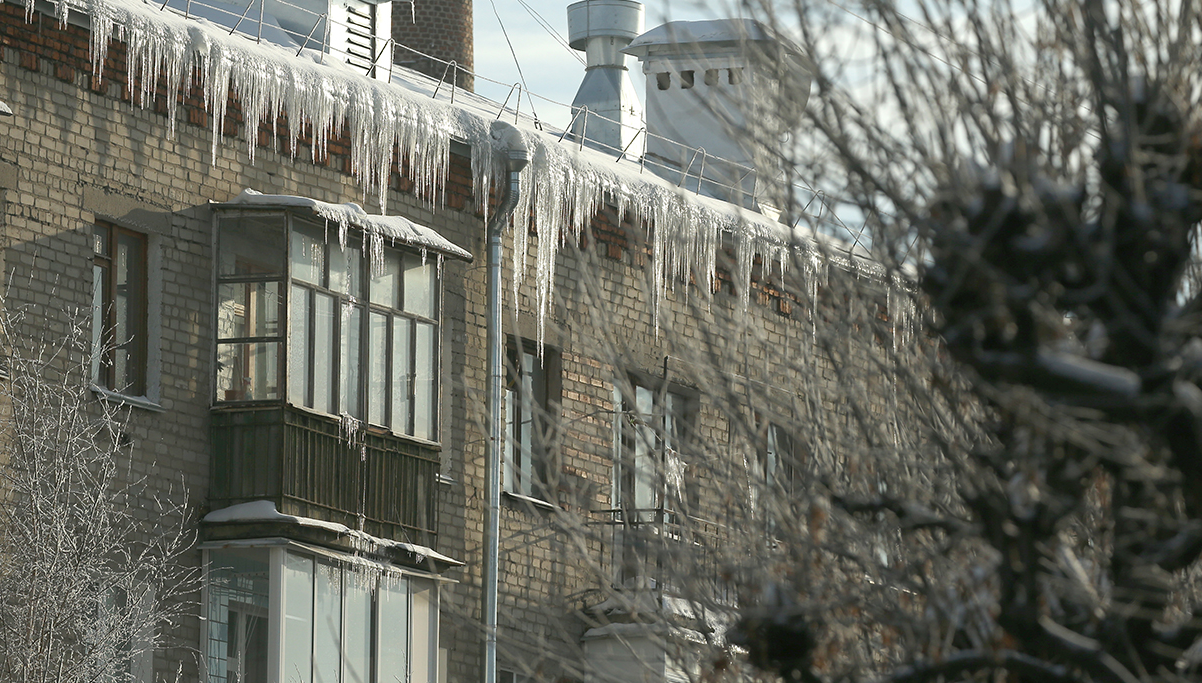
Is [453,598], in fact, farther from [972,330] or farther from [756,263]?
[972,330]

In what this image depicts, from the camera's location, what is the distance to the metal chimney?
24734 mm

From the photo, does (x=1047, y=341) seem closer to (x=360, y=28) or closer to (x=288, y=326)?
(x=288, y=326)

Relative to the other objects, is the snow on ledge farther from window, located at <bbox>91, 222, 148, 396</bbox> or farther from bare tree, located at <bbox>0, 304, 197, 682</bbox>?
window, located at <bbox>91, 222, 148, 396</bbox>

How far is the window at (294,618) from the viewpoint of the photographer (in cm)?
1382

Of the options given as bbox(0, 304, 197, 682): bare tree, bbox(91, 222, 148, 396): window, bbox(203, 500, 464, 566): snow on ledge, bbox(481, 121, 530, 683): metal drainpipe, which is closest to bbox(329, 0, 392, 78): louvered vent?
bbox(481, 121, 530, 683): metal drainpipe

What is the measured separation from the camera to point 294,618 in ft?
45.8

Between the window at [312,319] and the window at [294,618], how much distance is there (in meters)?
1.14

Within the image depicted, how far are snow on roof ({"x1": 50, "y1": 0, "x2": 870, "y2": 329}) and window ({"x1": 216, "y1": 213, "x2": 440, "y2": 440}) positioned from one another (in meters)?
0.72

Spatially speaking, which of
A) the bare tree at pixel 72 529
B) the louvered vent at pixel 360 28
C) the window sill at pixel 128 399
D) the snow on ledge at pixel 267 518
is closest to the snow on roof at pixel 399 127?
the louvered vent at pixel 360 28

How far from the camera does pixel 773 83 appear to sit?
7434mm

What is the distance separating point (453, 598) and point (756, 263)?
4.78 metres

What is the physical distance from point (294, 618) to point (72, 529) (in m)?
2.22

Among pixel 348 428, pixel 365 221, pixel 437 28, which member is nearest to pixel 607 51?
pixel 437 28

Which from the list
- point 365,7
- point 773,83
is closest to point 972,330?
point 773,83
